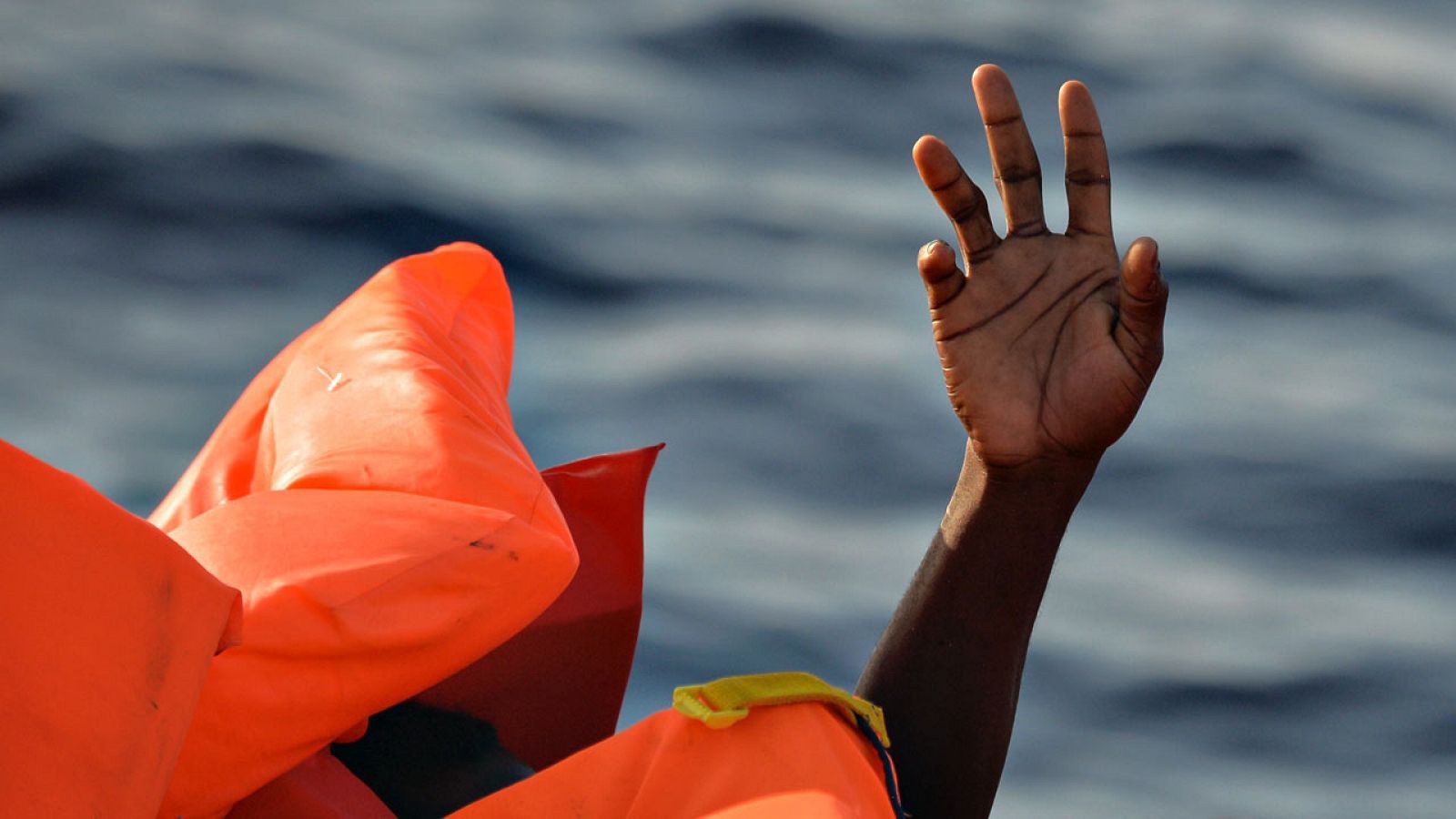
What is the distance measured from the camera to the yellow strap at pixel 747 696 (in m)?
0.99

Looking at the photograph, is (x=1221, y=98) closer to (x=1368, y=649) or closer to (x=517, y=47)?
(x=1368, y=649)

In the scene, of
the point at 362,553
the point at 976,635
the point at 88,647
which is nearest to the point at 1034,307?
the point at 976,635

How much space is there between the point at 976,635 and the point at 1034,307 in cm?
27

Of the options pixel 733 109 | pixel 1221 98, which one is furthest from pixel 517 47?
pixel 1221 98

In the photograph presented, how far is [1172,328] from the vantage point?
200cm

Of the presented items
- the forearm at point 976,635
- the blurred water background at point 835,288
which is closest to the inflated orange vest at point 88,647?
the forearm at point 976,635

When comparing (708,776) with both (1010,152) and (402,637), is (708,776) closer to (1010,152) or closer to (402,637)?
(402,637)

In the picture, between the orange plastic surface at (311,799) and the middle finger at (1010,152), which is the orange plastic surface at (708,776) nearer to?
the orange plastic surface at (311,799)

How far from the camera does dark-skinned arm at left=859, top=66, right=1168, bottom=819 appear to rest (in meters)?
1.23

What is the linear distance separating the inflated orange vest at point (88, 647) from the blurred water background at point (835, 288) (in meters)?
0.96

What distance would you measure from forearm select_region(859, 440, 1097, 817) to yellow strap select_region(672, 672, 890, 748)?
197mm

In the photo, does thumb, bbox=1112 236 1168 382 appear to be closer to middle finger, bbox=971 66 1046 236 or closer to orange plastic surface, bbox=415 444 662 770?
middle finger, bbox=971 66 1046 236

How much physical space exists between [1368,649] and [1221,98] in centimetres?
76

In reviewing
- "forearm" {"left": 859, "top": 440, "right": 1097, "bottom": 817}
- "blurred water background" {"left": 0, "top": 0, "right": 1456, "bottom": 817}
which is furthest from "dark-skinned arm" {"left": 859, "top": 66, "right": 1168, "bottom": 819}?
"blurred water background" {"left": 0, "top": 0, "right": 1456, "bottom": 817}
